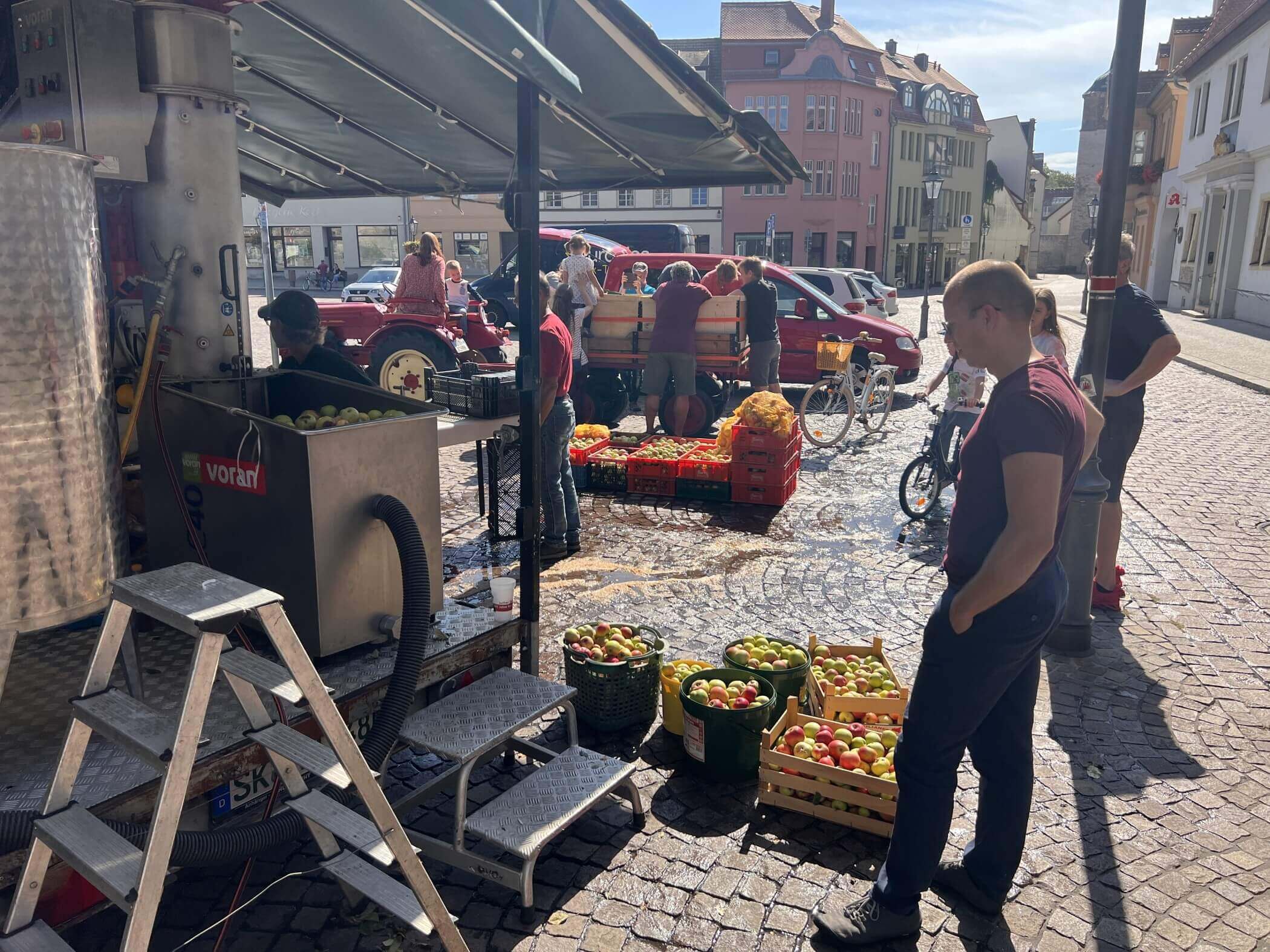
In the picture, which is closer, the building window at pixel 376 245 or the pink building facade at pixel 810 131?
the pink building facade at pixel 810 131

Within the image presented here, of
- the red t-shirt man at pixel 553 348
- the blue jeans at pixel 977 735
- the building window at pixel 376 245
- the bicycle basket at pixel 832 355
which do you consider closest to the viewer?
the blue jeans at pixel 977 735

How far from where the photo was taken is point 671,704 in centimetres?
484

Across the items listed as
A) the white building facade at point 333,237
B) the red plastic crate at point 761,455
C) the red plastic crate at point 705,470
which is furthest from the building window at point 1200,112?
the white building facade at point 333,237

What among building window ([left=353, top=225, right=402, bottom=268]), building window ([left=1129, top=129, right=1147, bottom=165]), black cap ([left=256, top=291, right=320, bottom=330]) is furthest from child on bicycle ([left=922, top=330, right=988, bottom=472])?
building window ([left=1129, top=129, right=1147, bottom=165])

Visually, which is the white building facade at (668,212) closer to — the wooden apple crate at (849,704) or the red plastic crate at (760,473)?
the red plastic crate at (760,473)

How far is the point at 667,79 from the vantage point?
180 inches

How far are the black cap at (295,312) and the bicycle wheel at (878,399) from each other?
8.36 metres

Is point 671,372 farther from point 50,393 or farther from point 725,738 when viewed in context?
point 50,393

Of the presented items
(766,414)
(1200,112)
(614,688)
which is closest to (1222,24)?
(1200,112)

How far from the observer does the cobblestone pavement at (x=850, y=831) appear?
349 centimetres

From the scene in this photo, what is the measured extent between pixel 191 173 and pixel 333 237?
52.6 metres

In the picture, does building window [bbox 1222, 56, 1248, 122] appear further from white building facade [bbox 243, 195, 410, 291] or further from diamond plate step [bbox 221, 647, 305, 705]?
white building facade [bbox 243, 195, 410, 291]

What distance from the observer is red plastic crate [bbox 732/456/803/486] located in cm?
896

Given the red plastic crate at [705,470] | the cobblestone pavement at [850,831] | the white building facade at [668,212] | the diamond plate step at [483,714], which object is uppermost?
the white building facade at [668,212]
